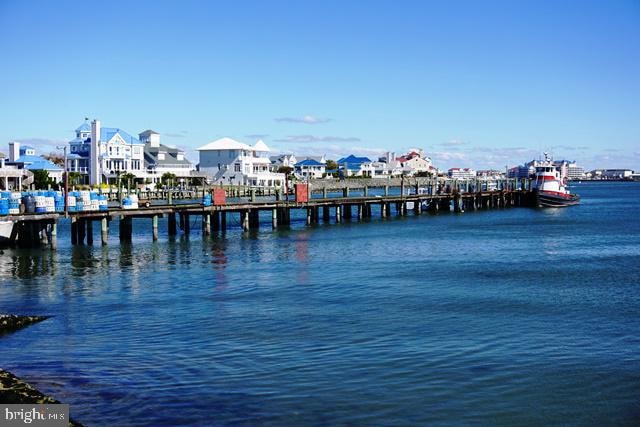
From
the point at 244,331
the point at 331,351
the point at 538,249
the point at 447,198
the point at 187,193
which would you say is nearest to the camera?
the point at 331,351

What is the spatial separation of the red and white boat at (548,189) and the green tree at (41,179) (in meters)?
56.8

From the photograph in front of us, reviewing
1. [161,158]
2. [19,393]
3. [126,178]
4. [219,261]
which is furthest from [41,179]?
[19,393]

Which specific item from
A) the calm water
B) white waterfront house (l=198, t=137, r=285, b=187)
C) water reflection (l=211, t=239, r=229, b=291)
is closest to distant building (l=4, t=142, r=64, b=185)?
white waterfront house (l=198, t=137, r=285, b=187)

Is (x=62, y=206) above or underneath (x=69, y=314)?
above

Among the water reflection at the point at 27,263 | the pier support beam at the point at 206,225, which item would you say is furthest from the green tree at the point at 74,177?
the water reflection at the point at 27,263

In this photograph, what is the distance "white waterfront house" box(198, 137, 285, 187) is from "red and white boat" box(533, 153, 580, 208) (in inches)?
1790

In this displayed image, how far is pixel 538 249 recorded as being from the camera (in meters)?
41.6

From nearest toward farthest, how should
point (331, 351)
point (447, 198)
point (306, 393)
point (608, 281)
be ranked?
point (306, 393) < point (331, 351) < point (608, 281) < point (447, 198)

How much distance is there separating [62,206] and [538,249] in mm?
26636

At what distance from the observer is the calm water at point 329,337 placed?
1412cm

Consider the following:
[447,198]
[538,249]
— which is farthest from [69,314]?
[447,198]

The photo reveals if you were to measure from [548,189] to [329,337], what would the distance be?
2953 inches

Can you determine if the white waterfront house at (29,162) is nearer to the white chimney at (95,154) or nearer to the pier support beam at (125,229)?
the white chimney at (95,154)

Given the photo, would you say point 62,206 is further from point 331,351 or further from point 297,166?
point 297,166
